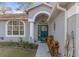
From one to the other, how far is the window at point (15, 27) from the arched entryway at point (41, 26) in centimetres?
111

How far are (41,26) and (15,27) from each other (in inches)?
78.6

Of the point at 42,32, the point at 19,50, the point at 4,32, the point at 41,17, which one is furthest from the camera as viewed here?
the point at 41,17

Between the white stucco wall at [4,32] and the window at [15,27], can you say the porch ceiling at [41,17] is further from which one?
the window at [15,27]

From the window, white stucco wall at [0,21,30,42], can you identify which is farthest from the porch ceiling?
the window

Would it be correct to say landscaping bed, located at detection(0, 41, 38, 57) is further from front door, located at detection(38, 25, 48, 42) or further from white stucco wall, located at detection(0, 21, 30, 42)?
front door, located at detection(38, 25, 48, 42)

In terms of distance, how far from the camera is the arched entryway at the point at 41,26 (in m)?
16.6

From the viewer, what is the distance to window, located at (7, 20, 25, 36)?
17.1 m

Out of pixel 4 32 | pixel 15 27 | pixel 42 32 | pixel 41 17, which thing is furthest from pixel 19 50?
pixel 41 17

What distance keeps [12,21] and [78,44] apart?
1292 centimetres

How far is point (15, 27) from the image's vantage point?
17.3 meters

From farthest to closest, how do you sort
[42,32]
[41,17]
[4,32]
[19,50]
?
[41,17]
[4,32]
[42,32]
[19,50]

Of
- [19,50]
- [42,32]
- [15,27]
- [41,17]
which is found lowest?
[19,50]

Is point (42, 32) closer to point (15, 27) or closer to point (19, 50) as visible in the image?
point (15, 27)

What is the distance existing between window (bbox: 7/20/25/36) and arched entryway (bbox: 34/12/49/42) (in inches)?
43.8
